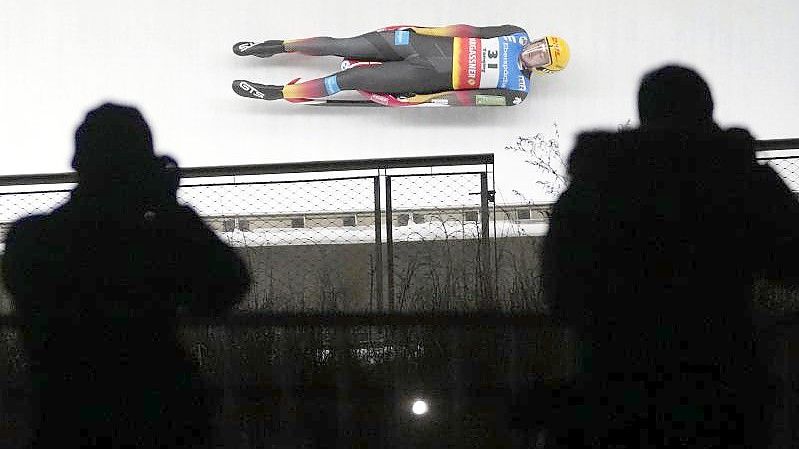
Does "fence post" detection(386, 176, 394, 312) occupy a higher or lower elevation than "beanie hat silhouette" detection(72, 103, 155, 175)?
lower

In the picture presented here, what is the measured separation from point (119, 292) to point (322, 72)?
0.91 metres

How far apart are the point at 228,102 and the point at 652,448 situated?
3.87 feet

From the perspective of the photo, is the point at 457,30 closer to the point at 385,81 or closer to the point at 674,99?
the point at 385,81

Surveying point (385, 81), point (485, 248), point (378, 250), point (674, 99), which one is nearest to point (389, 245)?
point (378, 250)

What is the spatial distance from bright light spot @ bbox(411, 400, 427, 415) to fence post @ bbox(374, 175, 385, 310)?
17 cm

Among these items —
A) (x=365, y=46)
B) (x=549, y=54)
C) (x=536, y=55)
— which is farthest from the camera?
(x=365, y=46)

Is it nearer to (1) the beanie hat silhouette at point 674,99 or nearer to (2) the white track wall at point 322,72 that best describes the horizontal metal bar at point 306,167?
(2) the white track wall at point 322,72

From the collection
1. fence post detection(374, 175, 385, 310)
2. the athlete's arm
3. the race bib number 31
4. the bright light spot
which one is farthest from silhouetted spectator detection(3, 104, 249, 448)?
the race bib number 31

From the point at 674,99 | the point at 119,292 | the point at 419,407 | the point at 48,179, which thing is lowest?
the point at 419,407

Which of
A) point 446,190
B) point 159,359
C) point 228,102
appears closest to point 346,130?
point 228,102

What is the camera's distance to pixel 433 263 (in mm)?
1144

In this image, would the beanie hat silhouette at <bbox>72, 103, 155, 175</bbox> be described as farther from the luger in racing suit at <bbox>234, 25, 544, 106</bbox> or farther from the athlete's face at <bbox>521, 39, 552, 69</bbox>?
the athlete's face at <bbox>521, 39, 552, 69</bbox>

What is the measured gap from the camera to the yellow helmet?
1.58 metres

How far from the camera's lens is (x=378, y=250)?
115cm
